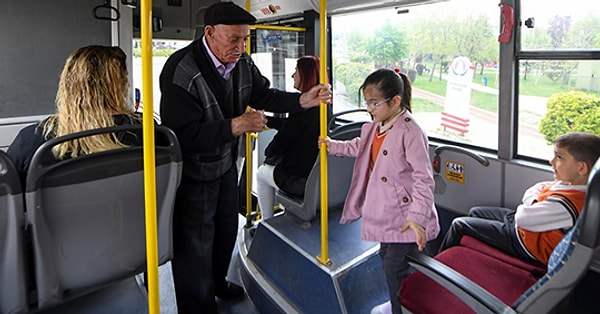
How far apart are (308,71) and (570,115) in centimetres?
154

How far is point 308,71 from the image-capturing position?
2.86 m

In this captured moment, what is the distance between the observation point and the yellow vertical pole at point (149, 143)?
1.17 metres

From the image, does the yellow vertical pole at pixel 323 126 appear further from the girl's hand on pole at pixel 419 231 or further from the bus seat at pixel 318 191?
the girl's hand on pole at pixel 419 231

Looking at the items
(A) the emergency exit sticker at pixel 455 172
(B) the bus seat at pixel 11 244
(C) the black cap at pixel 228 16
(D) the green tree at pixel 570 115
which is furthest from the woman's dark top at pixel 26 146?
(D) the green tree at pixel 570 115

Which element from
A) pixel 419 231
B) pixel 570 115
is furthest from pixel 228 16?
pixel 570 115

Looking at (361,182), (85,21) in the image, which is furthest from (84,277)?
(85,21)

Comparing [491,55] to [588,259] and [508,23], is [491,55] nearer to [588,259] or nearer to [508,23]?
[508,23]

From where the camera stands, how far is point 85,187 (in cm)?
149

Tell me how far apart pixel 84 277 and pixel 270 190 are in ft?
5.38

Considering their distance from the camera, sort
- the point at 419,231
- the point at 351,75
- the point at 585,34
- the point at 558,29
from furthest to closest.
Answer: the point at 351,75, the point at 558,29, the point at 585,34, the point at 419,231

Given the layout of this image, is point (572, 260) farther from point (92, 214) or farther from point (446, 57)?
point (446, 57)

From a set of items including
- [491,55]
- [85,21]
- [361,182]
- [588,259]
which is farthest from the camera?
[85,21]

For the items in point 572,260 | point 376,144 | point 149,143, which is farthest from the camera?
point 376,144

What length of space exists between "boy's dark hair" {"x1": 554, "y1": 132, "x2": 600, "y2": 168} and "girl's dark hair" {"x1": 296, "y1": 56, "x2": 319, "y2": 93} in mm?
1553
